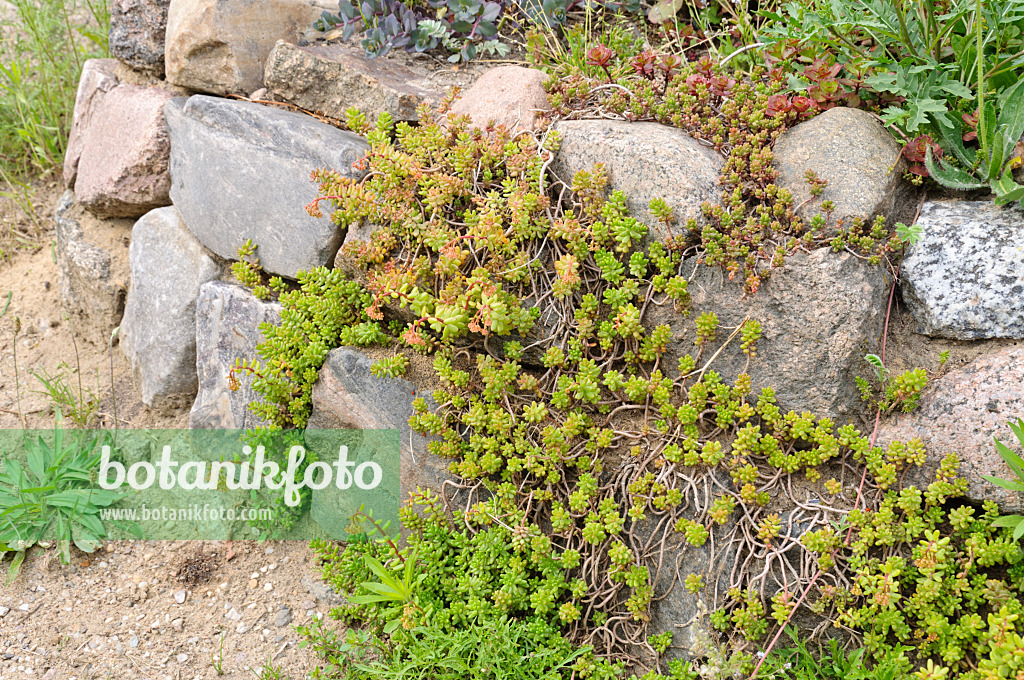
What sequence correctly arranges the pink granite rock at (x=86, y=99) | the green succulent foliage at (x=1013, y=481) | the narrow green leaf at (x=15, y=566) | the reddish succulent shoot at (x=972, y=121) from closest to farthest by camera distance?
the green succulent foliage at (x=1013, y=481), the reddish succulent shoot at (x=972, y=121), the narrow green leaf at (x=15, y=566), the pink granite rock at (x=86, y=99)

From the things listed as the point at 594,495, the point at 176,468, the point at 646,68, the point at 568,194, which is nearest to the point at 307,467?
the point at 176,468

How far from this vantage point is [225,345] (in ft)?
11.8

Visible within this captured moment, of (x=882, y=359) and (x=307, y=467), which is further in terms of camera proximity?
(x=307, y=467)

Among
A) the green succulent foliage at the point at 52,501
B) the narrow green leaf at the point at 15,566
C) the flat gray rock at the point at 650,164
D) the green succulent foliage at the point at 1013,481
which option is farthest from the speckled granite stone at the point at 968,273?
the narrow green leaf at the point at 15,566

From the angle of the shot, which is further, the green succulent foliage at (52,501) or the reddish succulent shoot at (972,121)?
the green succulent foliage at (52,501)

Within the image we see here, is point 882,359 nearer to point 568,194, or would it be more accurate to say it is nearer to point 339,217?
point 568,194

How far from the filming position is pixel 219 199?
3.65 meters

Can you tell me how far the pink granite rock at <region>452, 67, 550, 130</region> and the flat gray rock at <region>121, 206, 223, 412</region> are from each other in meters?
1.54

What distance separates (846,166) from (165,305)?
3.32 m

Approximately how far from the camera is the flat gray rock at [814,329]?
8.85ft

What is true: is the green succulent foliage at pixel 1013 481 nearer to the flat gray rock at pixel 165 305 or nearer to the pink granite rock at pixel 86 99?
the flat gray rock at pixel 165 305

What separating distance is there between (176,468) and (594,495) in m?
2.20

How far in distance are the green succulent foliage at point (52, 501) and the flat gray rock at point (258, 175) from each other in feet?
4.11

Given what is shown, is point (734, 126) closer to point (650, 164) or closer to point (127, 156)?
point (650, 164)
